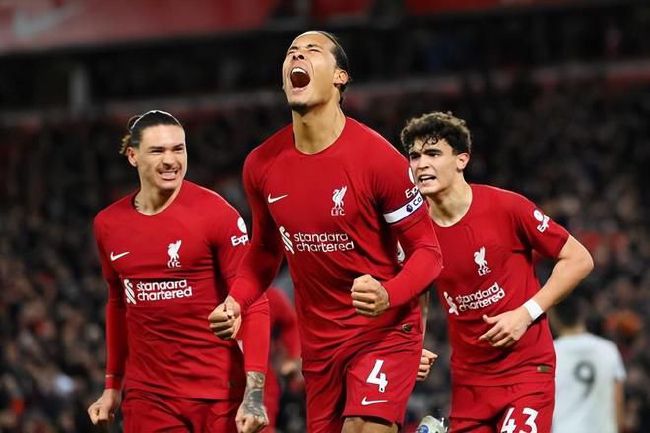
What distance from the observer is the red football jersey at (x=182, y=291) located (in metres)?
6.74

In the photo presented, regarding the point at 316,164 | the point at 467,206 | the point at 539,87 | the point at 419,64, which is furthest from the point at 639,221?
the point at 316,164

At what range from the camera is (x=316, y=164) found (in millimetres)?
6109

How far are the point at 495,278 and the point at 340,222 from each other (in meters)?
1.15

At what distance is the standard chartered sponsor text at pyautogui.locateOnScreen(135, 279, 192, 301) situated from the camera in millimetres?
6738

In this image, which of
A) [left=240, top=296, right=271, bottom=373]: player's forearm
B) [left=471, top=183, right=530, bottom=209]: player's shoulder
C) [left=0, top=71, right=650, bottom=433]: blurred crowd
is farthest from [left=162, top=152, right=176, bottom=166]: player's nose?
[left=0, top=71, right=650, bottom=433]: blurred crowd

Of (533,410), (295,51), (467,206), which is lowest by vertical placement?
(533,410)

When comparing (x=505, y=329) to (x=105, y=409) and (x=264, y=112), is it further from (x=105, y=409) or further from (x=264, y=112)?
(x=264, y=112)

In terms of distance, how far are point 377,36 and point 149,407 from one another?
1600 centimetres

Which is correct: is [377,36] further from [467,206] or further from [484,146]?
[467,206]

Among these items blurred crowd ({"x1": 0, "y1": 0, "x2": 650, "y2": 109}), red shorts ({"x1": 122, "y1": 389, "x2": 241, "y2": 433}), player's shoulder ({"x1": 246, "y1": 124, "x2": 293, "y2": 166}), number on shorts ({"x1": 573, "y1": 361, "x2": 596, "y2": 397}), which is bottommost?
number on shorts ({"x1": 573, "y1": 361, "x2": 596, "y2": 397})

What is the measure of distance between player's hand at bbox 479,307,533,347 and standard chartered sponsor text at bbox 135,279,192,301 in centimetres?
144

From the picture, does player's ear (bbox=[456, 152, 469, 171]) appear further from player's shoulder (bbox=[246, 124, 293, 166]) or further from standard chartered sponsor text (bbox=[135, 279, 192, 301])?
standard chartered sponsor text (bbox=[135, 279, 192, 301])

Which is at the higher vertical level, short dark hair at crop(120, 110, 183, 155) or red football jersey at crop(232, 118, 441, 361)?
short dark hair at crop(120, 110, 183, 155)

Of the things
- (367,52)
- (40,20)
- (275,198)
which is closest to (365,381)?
(275,198)
